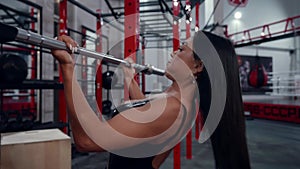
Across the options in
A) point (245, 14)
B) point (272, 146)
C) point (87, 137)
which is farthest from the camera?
point (245, 14)

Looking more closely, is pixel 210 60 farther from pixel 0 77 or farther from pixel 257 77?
pixel 257 77

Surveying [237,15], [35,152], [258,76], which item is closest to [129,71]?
[35,152]

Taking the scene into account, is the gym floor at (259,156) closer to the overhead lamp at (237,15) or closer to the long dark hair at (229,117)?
the long dark hair at (229,117)

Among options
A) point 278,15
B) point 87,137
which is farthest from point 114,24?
point 278,15

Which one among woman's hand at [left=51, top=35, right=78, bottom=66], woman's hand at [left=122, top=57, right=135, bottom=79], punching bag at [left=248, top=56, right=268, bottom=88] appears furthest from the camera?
punching bag at [left=248, top=56, right=268, bottom=88]

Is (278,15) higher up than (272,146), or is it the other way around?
(278,15)

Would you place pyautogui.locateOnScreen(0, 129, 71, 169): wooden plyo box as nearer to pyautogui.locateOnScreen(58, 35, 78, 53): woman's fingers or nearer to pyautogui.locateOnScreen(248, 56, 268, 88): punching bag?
pyautogui.locateOnScreen(58, 35, 78, 53): woman's fingers

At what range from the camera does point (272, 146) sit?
11.9 ft

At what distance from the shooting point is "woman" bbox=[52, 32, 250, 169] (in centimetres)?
74

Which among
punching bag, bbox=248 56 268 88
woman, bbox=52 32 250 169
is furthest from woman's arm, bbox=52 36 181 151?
punching bag, bbox=248 56 268 88

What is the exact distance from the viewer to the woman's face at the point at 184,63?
0.96m

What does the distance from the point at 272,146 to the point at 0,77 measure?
365cm

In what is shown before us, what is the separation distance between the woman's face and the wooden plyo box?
0.61 m

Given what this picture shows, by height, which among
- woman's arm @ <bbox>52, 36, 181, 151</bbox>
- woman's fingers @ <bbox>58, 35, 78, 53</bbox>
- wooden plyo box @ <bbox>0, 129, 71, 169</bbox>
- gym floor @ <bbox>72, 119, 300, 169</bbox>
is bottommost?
gym floor @ <bbox>72, 119, 300, 169</bbox>
